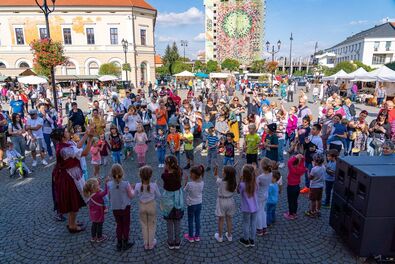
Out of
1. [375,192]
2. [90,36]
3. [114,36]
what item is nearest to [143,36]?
[114,36]

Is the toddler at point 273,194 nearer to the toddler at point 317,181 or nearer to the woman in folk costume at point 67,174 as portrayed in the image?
the toddler at point 317,181

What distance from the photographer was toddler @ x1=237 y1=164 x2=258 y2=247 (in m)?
4.21

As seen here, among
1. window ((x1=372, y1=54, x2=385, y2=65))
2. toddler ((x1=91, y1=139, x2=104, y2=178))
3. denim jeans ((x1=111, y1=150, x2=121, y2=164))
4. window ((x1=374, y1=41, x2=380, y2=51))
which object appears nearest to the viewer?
toddler ((x1=91, y1=139, x2=104, y2=178))

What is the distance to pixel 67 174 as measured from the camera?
4.69m

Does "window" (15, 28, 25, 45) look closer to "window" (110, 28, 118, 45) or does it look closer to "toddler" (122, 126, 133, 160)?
"window" (110, 28, 118, 45)

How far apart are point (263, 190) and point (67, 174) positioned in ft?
11.2

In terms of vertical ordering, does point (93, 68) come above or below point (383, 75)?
above

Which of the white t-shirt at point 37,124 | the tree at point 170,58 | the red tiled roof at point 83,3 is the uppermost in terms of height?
the red tiled roof at point 83,3

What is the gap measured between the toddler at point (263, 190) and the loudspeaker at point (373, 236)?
1.32 m

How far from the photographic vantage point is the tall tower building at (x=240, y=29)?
97562 mm

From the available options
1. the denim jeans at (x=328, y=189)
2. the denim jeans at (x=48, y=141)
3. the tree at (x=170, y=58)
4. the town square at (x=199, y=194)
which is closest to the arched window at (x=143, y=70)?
the tree at (x=170, y=58)

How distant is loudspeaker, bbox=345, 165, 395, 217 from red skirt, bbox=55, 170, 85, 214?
182 inches

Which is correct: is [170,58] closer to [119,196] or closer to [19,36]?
[19,36]

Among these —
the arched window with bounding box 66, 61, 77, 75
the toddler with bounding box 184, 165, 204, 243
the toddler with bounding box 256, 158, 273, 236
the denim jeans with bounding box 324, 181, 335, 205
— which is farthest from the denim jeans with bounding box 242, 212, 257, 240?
the arched window with bounding box 66, 61, 77, 75
